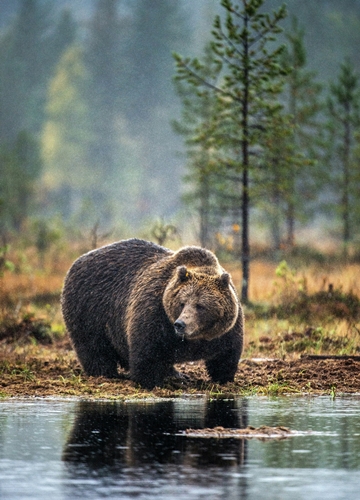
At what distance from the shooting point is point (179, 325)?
1069 centimetres

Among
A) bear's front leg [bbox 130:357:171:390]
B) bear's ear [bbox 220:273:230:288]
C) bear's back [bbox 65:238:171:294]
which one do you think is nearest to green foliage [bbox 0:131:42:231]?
bear's back [bbox 65:238:171:294]

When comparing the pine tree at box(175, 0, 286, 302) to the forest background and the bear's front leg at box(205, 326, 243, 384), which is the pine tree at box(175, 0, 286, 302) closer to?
the bear's front leg at box(205, 326, 243, 384)

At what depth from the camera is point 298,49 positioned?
97.6 feet

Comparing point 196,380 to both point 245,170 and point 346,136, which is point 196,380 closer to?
point 245,170

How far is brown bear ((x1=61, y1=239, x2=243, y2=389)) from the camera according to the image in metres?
11.2

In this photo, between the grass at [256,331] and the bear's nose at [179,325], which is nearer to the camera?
the bear's nose at [179,325]

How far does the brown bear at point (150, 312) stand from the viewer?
11.2m

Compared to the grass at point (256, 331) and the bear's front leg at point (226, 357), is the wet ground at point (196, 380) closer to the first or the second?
the grass at point (256, 331)

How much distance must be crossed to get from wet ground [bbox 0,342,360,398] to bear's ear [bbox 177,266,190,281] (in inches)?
46.7

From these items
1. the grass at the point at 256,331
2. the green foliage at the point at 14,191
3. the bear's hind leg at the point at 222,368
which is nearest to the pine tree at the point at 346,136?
the grass at the point at 256,331

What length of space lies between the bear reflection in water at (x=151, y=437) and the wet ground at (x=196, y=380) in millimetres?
740

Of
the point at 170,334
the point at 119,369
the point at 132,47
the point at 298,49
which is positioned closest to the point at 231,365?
the point at 170,334

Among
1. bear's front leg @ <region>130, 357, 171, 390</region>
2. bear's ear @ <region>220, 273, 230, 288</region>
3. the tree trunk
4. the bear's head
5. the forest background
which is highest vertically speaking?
the forest background

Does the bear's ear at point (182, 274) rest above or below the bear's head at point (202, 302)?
above
